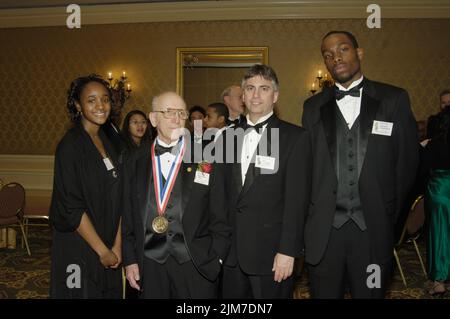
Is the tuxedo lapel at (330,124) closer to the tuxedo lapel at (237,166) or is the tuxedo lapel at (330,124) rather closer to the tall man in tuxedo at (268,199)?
the tall man in tuxedo at (268,199)

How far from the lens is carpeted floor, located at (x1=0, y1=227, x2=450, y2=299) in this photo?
3.91m

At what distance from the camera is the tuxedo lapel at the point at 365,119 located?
2.13 meters

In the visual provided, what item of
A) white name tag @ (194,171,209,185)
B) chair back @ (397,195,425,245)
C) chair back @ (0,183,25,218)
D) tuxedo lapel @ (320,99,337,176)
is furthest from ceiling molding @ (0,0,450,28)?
white name tag @ (194,171,209,185)

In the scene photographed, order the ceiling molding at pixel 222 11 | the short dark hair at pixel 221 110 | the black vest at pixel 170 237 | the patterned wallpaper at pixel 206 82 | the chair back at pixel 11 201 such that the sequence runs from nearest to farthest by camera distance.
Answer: the black vest at pixel 170 237
the short dark hair at pixel 221 110
the chair back at pixel 11 201
the ceiling molding at pixel 222 11
the patterned wallpaper at pixel 206 82

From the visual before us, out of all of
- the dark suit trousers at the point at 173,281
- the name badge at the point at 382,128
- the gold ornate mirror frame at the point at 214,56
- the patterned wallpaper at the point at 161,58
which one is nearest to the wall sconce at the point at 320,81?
the patterned wallpaper at the point at 161,58

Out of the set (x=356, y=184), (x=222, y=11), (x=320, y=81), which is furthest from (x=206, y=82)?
(x=356, y=184)

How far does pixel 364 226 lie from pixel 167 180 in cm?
101

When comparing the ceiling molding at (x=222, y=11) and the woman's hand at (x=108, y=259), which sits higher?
the ceiling molding at (x=222, y=11)

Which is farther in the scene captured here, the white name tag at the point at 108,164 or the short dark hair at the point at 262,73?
the white name tag at the point at 108,164

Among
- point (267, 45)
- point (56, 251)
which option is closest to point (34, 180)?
point (267, 45)

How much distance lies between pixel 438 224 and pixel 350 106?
2.34 meters

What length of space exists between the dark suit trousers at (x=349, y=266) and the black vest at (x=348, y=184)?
38mm

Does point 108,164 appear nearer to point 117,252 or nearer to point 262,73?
point 117,252

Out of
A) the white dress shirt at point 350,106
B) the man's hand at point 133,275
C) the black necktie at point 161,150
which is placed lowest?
the man's hand at point 133,275
